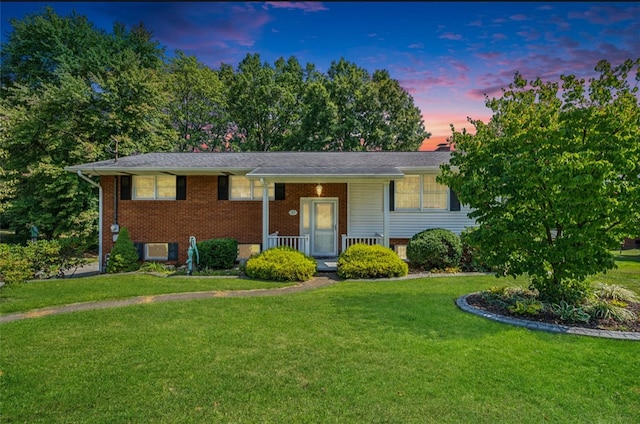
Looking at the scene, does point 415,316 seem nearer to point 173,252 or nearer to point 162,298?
point 162,298

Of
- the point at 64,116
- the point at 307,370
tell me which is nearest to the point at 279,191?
the point at 307,370

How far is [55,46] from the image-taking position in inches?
901

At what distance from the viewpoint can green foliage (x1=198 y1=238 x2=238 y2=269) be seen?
38.4 ft

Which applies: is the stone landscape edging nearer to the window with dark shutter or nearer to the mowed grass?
the mowed grass

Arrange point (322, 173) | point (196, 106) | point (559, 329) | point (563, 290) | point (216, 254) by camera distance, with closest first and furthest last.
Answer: point (559, 329) → point (563, 290) → point (322, 173) → point (216, 254) → point (196, 106)

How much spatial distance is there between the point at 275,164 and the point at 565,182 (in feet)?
32.3

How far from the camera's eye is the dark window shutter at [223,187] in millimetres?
13500

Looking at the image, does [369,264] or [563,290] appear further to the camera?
[369,264]

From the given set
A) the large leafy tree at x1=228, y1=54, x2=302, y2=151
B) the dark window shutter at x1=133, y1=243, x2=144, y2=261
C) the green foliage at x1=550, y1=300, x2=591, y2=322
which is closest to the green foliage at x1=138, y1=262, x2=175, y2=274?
the dark window shutter at x1=133, y1=243, x2=144, y2=261

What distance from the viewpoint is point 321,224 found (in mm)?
13547

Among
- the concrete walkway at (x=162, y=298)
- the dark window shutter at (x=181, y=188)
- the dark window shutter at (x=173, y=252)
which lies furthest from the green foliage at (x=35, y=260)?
the dark window shutter at (x=181, y=188)

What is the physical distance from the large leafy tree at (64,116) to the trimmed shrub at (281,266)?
1130 centimetres

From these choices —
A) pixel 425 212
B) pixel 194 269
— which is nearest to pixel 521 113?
pixel 425 212

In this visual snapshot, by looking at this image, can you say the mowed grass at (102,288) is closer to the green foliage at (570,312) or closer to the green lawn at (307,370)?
→ the green lawn at (307,370)
